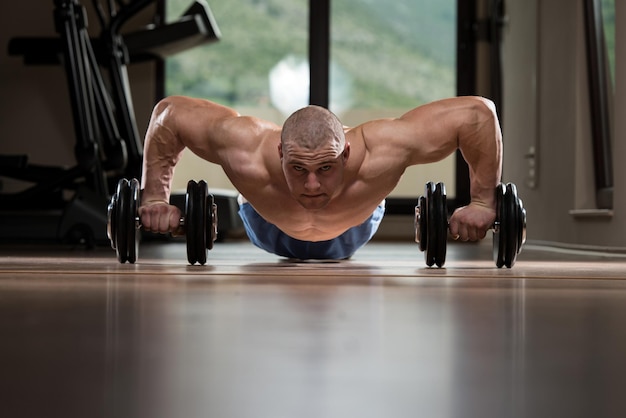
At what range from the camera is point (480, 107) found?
7.93ft

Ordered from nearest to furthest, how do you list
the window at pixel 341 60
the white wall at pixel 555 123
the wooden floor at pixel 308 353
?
1. the wooden floor at pixel 308 353
2. the white wall at pixel 555 123
3. the window at pixel 341 60

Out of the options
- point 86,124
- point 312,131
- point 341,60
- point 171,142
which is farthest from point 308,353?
point 341,60

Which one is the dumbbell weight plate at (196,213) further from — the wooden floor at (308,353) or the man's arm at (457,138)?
the wooden floor at (308,353)

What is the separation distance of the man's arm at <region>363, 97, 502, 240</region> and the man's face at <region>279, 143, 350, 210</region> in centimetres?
18

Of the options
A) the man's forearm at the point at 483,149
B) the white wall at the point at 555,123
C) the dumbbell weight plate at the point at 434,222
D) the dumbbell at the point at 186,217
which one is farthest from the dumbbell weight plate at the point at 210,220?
the white wall at the point at 555,123

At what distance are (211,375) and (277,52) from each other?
6366 mm

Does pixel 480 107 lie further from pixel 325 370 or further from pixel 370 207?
pixel 325 370

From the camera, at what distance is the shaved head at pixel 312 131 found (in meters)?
2.16

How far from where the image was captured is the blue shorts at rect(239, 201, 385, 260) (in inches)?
114

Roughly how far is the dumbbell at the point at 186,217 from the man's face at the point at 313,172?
0.82 ft

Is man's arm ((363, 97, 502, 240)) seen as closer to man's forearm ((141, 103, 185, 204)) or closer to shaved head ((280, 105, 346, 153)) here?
shaved head ((280, 105, 346, 153))

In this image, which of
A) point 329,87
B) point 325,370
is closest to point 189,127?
point 325,370

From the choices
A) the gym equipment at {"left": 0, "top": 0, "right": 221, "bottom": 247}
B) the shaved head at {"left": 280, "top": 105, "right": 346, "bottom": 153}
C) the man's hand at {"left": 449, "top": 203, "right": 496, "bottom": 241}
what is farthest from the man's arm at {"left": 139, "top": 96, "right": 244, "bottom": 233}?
the gym equipment at {"left": 0, "top": 0, "right": 221, "bottom": 247}

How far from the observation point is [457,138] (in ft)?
7.98
